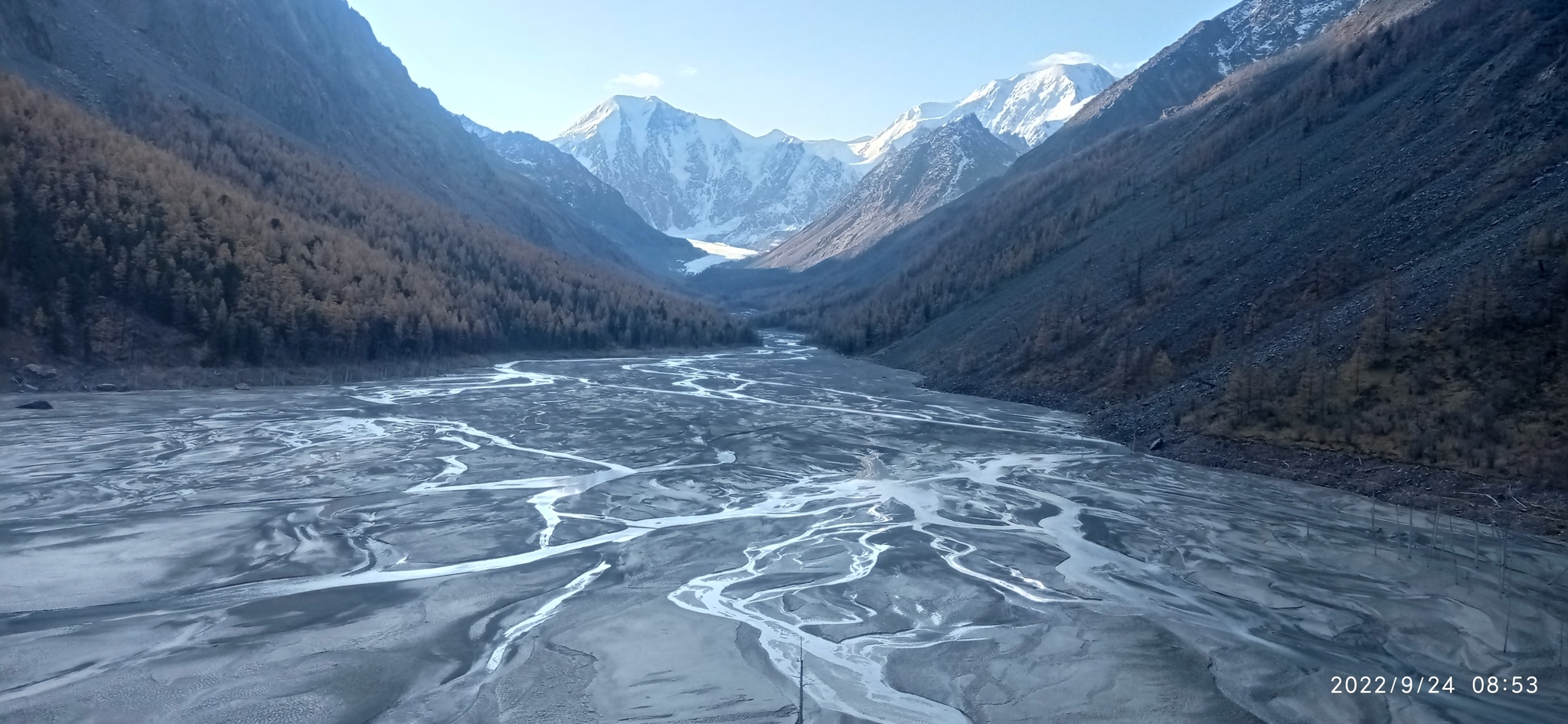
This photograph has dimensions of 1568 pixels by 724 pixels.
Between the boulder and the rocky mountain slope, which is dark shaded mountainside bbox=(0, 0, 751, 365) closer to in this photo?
the rocky mountain slope

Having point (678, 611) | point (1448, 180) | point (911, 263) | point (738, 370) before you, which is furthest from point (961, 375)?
point (911, 263)

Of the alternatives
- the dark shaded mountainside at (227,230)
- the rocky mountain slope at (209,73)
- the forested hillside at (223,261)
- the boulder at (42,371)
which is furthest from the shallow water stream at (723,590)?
the rocky mountain slope at (209,73)

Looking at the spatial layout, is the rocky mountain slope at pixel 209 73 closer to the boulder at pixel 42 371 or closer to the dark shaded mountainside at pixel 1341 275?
the boulder at pixel 42 371

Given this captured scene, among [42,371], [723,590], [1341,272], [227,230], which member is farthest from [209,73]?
[723,590]

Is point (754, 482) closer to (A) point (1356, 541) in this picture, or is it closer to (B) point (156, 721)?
(A) point (1356, 541)

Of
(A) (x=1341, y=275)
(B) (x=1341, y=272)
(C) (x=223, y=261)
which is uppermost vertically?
(C) (x=223, y=261)

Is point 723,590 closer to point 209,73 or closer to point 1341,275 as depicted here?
point 1341,275

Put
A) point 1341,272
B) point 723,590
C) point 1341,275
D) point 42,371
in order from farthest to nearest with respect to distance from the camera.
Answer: point 42,371
point 1341,272
point 1341,275
point 723,590
